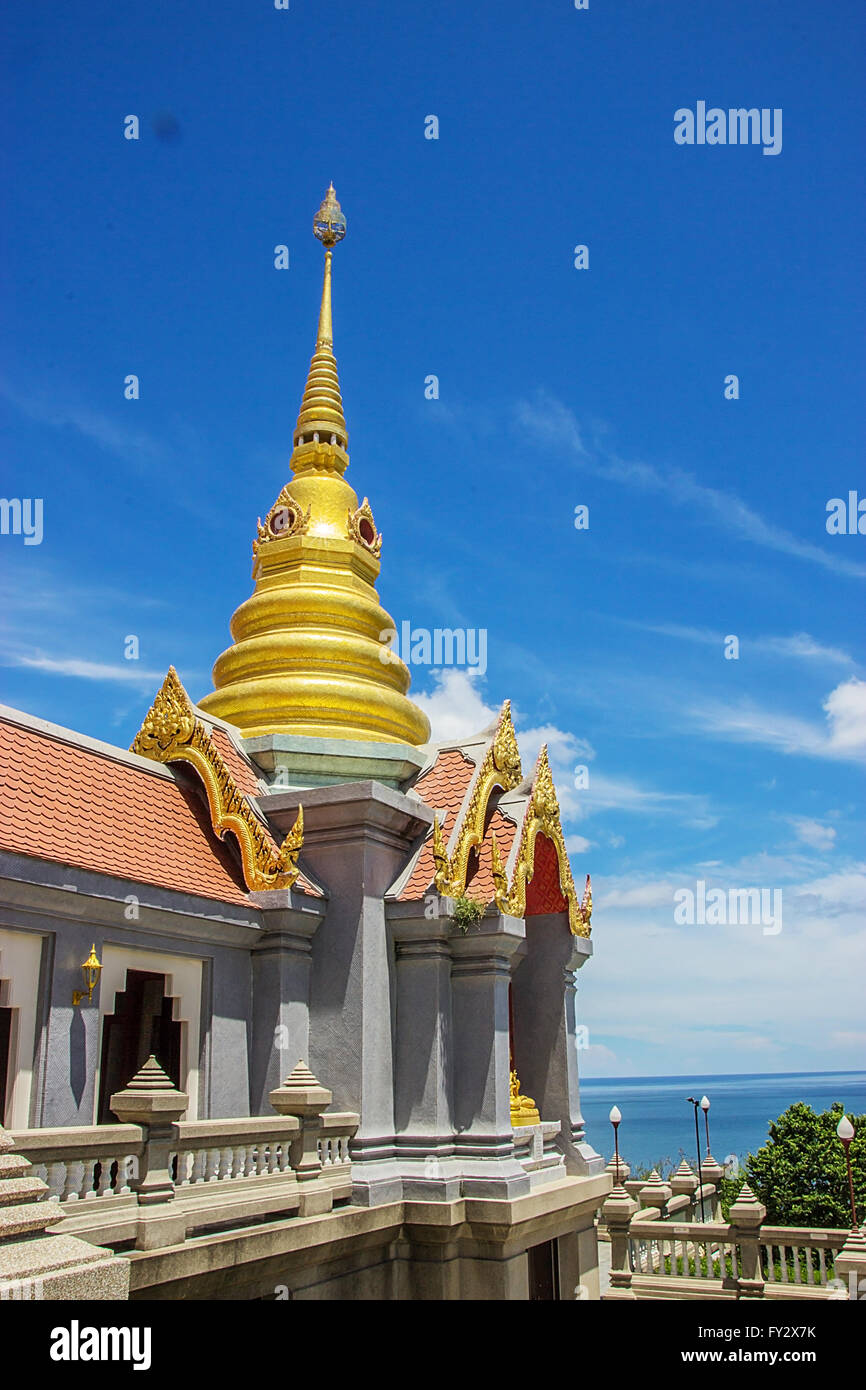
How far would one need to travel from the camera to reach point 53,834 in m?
13.1

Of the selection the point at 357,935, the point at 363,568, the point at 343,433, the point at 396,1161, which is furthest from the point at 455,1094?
the point at 343,433

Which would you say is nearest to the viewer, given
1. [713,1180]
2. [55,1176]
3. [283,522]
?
[55,1176]

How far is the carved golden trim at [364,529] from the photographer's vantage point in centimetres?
2247

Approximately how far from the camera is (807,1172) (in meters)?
36.4

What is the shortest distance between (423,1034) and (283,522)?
35.4 ft

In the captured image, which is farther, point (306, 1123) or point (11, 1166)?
point (306, 1123)

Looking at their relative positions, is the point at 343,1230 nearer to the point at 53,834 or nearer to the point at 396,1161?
the point at 396,1161

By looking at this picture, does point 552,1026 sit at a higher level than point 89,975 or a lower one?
lower

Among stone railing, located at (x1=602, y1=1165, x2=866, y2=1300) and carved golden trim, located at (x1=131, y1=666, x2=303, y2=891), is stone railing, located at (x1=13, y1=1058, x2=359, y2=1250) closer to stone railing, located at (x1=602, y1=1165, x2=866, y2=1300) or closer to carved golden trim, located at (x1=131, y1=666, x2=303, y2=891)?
carved golden trim, located at (x1=131, y1=666, x2=303, y2=891)

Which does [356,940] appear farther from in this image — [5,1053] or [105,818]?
[5,1053]

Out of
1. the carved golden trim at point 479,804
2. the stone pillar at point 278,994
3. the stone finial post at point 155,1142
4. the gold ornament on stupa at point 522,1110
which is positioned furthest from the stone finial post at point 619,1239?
the stone finial post at point 155,1142

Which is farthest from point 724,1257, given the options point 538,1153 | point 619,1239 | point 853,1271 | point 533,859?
point 533,859

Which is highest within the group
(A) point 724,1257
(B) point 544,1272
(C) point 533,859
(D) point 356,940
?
(C) point 533,859

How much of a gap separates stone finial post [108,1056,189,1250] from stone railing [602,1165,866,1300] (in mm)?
15426
